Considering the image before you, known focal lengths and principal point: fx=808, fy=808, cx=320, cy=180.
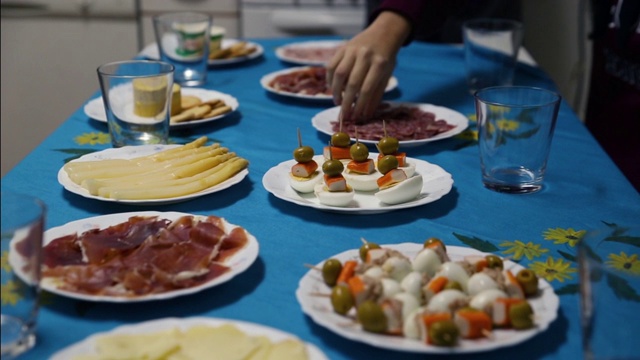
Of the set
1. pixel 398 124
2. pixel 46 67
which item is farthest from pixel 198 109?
pixel 46 67

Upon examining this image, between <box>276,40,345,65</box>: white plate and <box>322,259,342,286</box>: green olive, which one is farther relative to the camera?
<box>276,40,345,65</box>: white plate

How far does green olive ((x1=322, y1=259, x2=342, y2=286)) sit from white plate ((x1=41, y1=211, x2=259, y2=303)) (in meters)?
0.09

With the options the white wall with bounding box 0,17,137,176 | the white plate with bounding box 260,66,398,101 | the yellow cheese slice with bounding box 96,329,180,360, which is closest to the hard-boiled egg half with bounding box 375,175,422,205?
the yellow cheese slice with bounding box 96,329,180,360

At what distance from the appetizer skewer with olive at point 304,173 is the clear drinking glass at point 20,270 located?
0.47 metres

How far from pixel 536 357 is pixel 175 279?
1.26ft

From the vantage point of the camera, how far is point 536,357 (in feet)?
2.59

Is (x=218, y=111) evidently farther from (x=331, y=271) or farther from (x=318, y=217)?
(x=331, y=271)

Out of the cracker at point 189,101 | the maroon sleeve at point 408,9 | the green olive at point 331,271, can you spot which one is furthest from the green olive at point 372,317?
the maroon sleeve at point 408,9

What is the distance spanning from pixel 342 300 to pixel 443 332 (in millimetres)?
111

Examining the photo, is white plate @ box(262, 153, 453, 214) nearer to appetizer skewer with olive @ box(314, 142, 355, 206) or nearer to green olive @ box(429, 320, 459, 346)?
appetizer skewer with olive @ box(314, 142, 355, 206)

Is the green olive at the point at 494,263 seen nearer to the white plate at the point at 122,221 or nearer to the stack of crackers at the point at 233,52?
the white plate at the point at 122,221

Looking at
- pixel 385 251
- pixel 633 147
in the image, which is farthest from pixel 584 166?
pixel 385 251

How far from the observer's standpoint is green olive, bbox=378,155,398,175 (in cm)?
117

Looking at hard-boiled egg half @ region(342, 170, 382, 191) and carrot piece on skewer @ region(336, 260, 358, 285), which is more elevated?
carrot piece on skewer @ region(336, 260, 358, 285)
